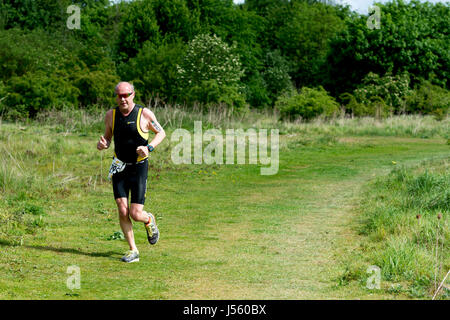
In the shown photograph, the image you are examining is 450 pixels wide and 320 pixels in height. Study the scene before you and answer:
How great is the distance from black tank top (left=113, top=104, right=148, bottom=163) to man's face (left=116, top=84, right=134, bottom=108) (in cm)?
16

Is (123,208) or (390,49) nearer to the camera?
(123,208)

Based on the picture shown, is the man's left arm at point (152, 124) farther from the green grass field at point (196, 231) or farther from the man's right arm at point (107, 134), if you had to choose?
the green grass field at point (196, 231)

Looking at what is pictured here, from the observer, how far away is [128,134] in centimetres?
737

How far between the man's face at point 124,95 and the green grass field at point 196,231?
1.96 metres

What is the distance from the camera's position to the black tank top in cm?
736

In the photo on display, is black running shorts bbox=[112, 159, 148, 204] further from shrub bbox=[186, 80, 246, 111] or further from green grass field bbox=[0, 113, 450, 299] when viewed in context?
shrub bbox=[186, 80, 246, 111]

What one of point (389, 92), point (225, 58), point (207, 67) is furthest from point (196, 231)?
point (389, 92)

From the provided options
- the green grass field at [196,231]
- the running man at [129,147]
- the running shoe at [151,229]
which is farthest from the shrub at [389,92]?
the running man at [129,147]

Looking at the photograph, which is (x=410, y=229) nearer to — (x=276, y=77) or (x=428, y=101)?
(x=428, y=101)

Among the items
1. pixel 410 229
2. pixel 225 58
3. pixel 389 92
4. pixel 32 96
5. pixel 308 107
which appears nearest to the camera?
pixel 410 229

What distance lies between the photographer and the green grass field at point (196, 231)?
6.55 metres

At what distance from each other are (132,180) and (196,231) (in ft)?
8.14

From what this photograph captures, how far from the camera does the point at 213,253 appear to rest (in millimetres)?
8219

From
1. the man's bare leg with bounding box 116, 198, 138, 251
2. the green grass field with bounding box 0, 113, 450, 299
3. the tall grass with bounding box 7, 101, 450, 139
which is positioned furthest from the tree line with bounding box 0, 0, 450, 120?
the man's bare leg with bounding box 116, 198, 138, 251
